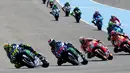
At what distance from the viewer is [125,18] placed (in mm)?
39062

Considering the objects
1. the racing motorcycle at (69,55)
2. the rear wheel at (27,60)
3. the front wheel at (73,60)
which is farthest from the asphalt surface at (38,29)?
the rear wheel at (27,60)

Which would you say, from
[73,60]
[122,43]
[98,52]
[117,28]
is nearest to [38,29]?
[117,28]

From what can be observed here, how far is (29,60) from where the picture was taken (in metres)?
15.6

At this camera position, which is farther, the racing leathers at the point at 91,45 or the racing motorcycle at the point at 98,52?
the racing leathers at the point at 91,45

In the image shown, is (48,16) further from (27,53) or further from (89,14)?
(27,53)

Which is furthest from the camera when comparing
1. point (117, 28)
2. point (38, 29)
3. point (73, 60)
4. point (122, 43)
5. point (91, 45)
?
point (38, 29)

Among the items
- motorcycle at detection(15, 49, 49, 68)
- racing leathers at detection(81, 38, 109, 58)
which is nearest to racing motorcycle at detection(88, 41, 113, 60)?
racing leathers at detection(81, 38, 109, 58)

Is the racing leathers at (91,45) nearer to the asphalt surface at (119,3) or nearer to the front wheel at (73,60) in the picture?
the front wheel at (73,60)

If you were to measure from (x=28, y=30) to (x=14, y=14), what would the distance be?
14226 mm

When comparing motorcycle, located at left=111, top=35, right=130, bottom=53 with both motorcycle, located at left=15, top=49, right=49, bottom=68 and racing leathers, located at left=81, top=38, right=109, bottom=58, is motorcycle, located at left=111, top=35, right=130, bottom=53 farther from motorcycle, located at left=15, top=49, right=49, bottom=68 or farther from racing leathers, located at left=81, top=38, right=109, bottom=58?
motorcycle, located at left=15, top=49, right=49, bottom=68

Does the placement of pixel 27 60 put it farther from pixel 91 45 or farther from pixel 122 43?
pixel 122 43

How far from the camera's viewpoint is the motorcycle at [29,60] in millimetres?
15516

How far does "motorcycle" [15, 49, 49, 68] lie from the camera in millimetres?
15516

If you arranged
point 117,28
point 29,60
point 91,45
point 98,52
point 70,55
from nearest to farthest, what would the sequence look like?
point 29,60, point 70,55, point 98,52, point 91,45, point 117,28
